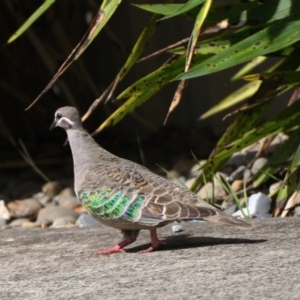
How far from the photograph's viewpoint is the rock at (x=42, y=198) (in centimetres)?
773

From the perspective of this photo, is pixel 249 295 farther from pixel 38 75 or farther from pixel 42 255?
pixel 38 75

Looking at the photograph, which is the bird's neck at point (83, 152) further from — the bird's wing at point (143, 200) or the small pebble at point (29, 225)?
the small pebble at point (29, 225)

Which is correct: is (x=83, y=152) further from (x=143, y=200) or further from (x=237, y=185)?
(x=237, y=185)

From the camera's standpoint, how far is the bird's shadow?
4.61m

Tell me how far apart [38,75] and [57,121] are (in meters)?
4.67

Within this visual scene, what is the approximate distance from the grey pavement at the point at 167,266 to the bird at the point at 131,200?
15 cm

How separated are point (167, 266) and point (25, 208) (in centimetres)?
347

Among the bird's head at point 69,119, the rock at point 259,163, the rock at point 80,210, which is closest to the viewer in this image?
the bird's head at point 69,119

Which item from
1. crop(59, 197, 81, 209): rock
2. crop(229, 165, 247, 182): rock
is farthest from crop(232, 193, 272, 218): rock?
crop(59, 197, 81, 209): rock

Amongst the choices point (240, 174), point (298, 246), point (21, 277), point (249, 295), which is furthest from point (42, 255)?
point (240, 174)

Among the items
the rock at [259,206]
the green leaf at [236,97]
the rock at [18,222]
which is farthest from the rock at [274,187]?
the rock at [18,222]

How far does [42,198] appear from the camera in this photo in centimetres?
780

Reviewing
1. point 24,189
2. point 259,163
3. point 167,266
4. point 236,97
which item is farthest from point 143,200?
point 24,189

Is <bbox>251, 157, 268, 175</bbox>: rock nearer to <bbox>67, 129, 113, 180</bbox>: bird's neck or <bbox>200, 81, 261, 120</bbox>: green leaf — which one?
<bbox>200, 81, 261, 120</bbox>: green leaf
